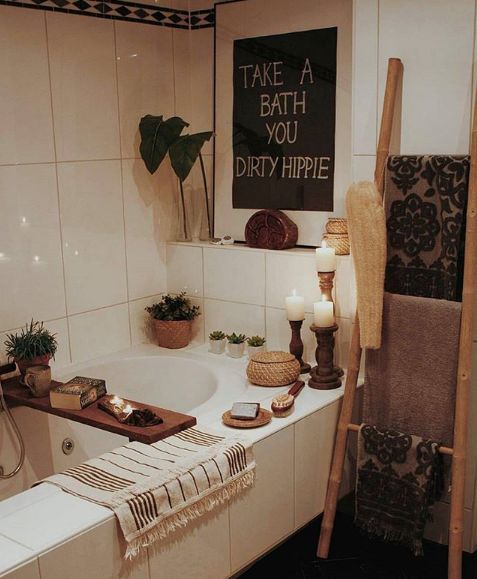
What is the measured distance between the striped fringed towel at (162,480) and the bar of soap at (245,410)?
0.39 ft

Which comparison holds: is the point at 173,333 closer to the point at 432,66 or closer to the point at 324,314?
the point at 324,314

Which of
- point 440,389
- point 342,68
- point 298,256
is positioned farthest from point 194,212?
point 440,389

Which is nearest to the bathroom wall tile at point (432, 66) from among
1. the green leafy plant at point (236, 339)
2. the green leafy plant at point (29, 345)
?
the green leafy plant at point (236, 339)

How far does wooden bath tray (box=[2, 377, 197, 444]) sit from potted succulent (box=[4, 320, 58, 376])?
9cm

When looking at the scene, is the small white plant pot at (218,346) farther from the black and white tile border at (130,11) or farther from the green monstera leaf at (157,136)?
the black and white tile border at (130,11)

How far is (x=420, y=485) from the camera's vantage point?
240 centimetres

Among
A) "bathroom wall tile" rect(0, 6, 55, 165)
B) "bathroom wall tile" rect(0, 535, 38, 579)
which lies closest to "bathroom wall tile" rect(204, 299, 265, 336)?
"bathroom wall tile" rect(0, 6, 55, 165)

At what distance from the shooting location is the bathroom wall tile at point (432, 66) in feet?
7.75

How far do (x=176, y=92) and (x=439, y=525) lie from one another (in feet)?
6.75

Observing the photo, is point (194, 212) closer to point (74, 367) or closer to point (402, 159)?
point (74, 367)

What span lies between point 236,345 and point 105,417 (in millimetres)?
773

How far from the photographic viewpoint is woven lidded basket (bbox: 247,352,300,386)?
8.87 ft

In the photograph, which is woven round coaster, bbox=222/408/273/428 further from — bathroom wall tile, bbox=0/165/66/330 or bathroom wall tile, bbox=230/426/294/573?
bathroom wall tile, bbox=0/165/66/330

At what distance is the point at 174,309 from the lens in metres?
3.26
